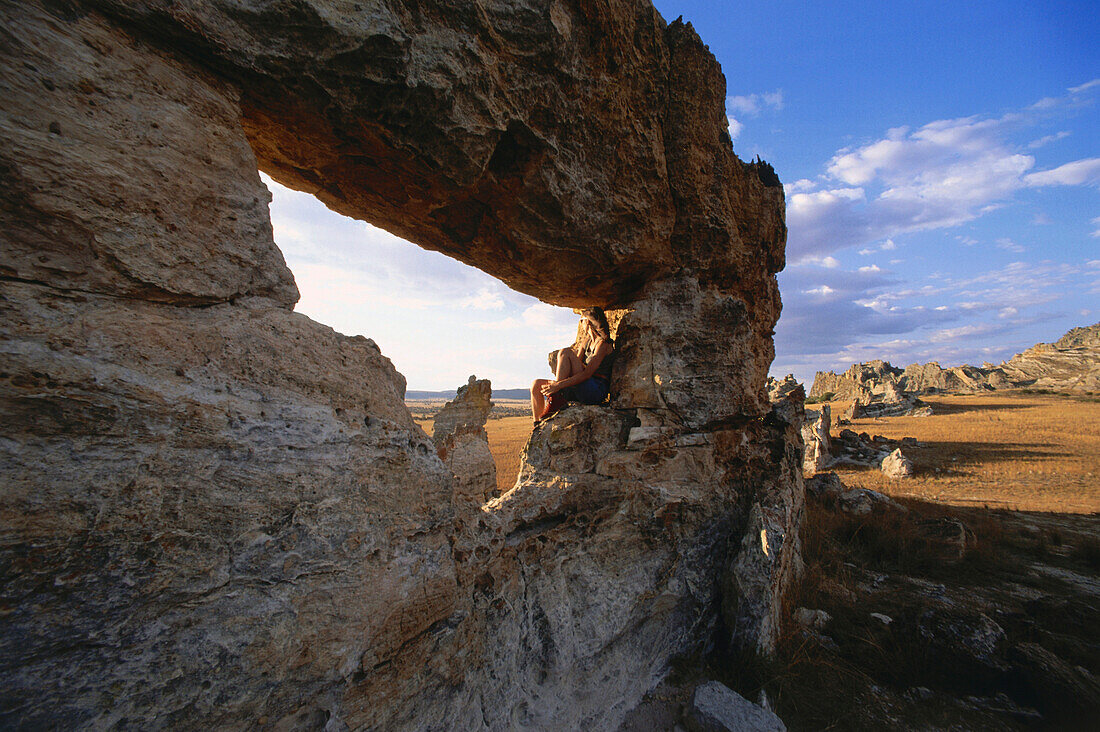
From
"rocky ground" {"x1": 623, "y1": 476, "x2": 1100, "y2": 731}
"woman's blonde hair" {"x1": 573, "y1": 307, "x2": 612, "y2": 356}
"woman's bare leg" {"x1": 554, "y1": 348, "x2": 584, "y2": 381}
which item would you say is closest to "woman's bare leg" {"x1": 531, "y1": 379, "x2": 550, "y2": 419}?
"woman's bare leg" {"x1": 554, "y1": 348, "x2": 584, "y2": 381}

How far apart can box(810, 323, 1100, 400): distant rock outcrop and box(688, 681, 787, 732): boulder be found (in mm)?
37917

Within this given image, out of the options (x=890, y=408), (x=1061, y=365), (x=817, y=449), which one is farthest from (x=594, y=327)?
(x=1061, y=365)

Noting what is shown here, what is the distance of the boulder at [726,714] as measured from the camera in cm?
263

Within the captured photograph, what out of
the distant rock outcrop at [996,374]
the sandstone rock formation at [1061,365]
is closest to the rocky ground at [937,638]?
the distant rock outcrop at [996,374]

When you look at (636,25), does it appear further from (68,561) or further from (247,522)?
(68,561)

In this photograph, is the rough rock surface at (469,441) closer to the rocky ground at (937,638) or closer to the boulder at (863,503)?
the rocky ground at (937,638)

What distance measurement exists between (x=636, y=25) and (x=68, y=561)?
180 inches

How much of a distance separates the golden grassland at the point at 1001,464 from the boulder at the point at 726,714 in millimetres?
4975

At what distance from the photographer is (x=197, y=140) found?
1.83 meters

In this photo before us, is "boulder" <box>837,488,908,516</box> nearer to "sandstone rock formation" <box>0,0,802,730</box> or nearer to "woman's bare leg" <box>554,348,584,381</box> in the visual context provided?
"sandstone rock formation" <box>0,0,802,730</box>

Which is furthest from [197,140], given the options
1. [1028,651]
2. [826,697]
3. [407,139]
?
[1028,651]

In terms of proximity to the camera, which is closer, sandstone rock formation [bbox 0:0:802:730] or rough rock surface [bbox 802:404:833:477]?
sandstone rock formation [bbox 0:0:802:730]

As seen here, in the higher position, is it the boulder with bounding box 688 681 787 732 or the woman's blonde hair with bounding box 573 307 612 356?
the woman's blonde hair with bounding box 573 307 612 356

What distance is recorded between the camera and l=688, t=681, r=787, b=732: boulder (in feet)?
8.63
